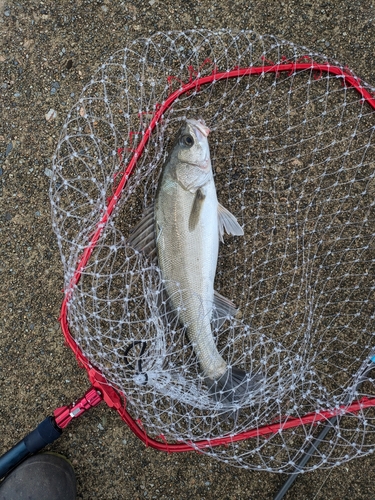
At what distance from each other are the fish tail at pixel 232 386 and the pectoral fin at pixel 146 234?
737 mm

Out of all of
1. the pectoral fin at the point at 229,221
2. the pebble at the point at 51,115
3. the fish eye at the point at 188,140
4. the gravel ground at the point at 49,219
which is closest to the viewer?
the fish eye at the point at 188,140

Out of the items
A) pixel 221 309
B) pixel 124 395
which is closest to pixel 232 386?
pixel 221 309

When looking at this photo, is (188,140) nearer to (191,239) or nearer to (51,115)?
(191,239)

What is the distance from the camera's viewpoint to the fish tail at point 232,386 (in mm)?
2174

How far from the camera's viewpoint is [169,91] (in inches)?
97.2

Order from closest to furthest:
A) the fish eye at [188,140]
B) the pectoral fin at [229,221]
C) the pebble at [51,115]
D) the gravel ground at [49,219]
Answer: the fish eye at [188,140] → the pectoral fin at [229,221] → the gravel ground at [49,219] → the pebble at [51,115]

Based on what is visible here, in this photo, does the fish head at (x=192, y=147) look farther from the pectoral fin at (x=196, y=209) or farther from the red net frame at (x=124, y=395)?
the red net frame at (x=124, y=395)

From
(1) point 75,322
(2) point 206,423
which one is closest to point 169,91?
(1) point 75,322

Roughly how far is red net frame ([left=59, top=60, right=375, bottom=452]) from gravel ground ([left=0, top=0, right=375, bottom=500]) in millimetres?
241

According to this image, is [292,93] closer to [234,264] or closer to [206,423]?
[234,264]

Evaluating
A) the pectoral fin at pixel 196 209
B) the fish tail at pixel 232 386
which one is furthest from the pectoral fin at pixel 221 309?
the pectoral fin at pixel 196 209

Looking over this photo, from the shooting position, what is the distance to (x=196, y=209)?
216 cm

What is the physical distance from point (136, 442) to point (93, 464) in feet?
0.99

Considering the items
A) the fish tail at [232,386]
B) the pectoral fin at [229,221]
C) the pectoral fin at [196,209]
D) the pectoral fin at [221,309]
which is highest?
the pectoral fin at [196,209]
